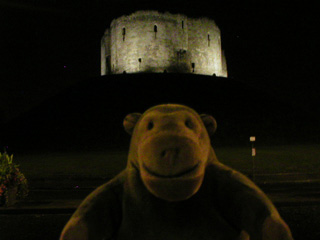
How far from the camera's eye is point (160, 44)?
2052 inches

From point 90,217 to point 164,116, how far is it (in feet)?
2.53

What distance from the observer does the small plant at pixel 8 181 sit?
7.50m

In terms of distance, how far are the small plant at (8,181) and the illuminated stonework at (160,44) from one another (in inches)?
1748

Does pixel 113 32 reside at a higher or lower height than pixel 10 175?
higher

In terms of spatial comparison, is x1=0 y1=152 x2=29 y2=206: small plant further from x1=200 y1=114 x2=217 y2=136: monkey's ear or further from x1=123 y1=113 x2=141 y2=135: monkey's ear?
x1=200 y1=114 x2=217 y2=136: monkey's ear

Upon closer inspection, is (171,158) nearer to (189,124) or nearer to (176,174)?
(176,174)

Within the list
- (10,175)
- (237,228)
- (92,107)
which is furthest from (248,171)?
(92,107)

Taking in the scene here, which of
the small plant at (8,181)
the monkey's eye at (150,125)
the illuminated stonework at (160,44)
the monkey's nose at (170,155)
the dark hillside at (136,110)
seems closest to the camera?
the monkey's nose at (170,155)

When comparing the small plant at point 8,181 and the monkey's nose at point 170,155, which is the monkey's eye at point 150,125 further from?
the small plant at point 8,181

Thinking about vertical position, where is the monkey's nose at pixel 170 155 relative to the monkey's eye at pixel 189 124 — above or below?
below

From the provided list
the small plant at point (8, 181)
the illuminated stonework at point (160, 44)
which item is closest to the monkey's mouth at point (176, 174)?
the small plant at point (8, 181)

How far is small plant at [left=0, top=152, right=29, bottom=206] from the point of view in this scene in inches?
295

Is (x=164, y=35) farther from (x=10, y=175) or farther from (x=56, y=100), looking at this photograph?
(x=10, y=175)

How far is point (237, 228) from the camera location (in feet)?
7.35
